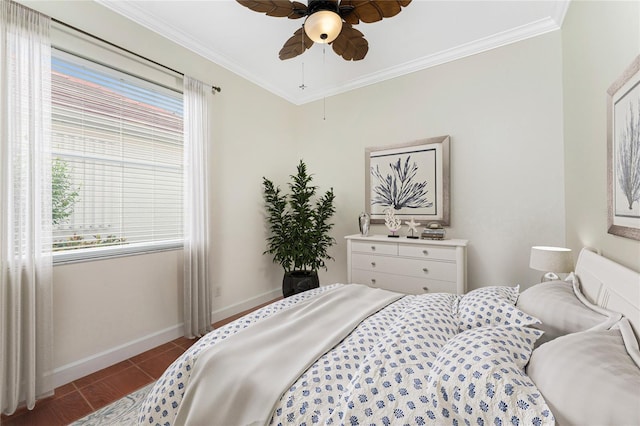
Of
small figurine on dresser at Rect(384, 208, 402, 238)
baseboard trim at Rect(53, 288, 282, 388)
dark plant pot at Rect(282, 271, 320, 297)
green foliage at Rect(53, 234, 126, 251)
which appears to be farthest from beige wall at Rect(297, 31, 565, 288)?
green foliage at Rect(53, 234, 126, 251)

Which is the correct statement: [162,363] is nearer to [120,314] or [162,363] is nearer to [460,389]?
[120,314]

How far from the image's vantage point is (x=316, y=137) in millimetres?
3986

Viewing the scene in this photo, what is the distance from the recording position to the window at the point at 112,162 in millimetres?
2012

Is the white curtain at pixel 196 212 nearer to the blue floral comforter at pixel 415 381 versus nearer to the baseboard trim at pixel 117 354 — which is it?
the baseboard trim at pixel 117 354

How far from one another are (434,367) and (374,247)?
210cm

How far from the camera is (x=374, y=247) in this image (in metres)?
3.04

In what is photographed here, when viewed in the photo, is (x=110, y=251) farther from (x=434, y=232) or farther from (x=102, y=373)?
(x=434, y=232)

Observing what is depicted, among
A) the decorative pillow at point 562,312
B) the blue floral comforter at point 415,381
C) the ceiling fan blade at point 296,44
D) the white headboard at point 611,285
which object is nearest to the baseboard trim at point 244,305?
the blue floral comforter at point 415,381

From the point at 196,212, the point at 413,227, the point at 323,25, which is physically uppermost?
the point at 323,25

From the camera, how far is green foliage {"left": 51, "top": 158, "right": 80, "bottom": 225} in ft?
6.41

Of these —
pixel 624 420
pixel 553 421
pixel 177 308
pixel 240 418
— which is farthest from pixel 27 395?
pixel 624 420

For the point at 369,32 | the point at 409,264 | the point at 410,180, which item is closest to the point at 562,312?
the point at 409,264

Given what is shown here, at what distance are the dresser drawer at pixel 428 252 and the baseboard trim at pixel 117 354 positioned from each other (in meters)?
2.09

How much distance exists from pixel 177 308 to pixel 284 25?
286 cm
